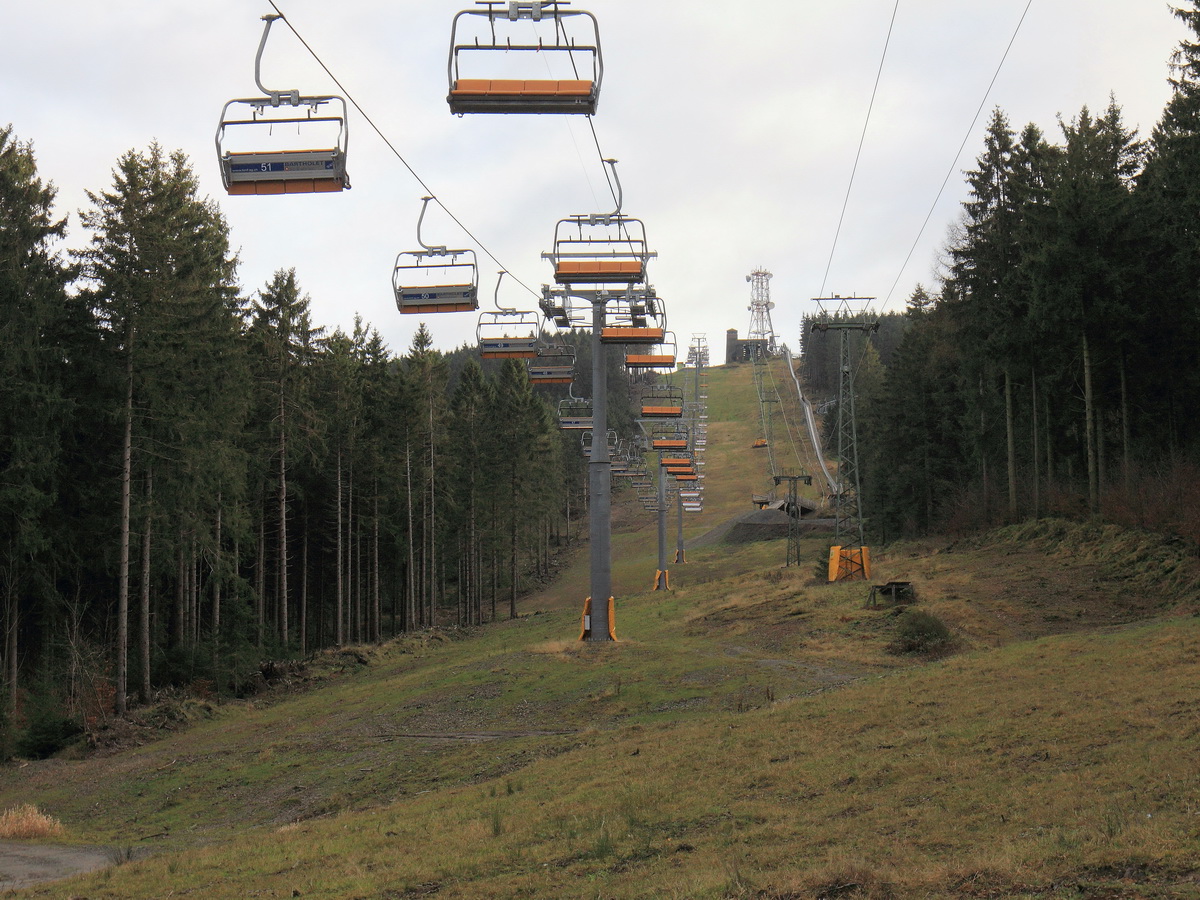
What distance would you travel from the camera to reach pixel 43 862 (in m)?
13.7

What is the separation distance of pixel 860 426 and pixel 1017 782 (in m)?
78.1

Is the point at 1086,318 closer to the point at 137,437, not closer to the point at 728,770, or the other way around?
the point at 728,770

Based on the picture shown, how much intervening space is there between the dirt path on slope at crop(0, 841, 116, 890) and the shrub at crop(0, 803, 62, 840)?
1.59ft

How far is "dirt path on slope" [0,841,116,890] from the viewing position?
1257cm

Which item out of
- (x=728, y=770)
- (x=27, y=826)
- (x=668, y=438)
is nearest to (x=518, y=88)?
(x=728, y=770)

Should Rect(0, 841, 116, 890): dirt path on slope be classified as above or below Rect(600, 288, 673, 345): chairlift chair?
below

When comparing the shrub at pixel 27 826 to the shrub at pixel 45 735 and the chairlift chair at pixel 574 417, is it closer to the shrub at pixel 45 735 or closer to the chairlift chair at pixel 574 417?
the shrub at pixel 45 735

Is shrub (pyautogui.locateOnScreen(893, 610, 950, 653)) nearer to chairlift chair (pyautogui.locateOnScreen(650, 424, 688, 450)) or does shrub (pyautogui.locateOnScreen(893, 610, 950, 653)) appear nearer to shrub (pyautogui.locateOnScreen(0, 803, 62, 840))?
shrub (pyautogui.locateOnScreen(0, 803, 62, 840))

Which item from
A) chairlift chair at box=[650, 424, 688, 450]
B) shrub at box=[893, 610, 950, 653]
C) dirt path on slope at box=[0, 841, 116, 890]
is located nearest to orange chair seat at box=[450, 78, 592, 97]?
dirt path on slope at box=[0, 841, 116, 890]

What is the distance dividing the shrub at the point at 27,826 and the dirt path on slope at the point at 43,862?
49 cm

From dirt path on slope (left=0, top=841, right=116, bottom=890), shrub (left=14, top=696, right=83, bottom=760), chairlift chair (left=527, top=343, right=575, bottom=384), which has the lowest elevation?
shrub (left=14, top=696, right=83, bottom=760)

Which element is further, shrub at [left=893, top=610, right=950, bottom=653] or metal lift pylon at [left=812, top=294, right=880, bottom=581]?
metal lift pylon at [left=812, top=294, right=880, bottom=581]

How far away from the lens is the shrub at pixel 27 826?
15742 millimetres

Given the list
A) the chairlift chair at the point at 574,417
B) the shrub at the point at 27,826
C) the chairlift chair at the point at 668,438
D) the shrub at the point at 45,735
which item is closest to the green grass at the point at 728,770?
the shrub at the point at 27,826
